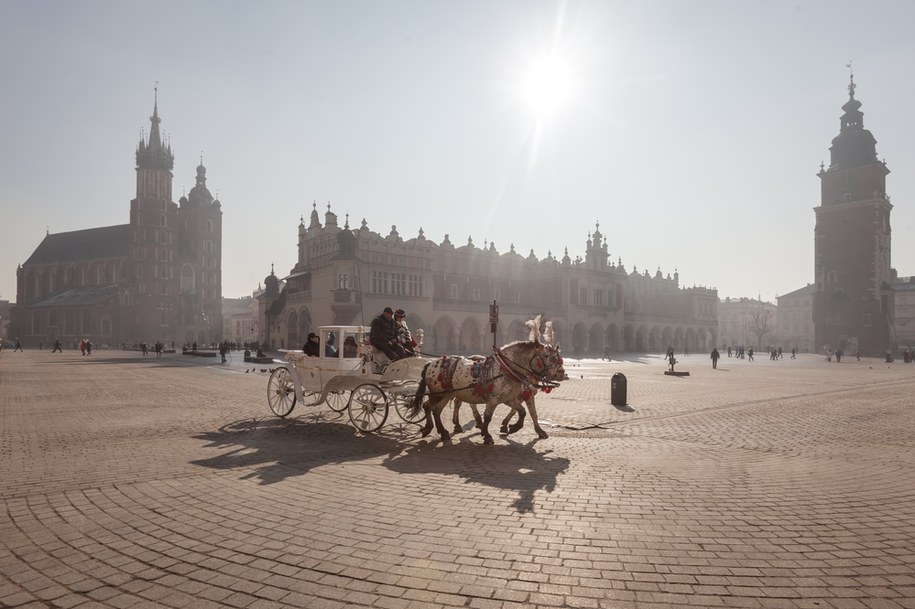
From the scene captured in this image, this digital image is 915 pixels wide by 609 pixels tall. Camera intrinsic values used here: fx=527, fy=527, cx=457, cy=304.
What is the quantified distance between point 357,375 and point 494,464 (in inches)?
152

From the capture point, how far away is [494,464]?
7.86 metres

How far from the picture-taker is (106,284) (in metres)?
94.6

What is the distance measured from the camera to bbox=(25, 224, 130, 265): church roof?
9750 centimetres

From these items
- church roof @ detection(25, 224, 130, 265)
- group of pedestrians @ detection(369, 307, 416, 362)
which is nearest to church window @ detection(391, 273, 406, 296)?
group of pedestrians @ detection(369, 307, 416, 362)

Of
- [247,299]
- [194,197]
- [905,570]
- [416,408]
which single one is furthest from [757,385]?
[247,299]

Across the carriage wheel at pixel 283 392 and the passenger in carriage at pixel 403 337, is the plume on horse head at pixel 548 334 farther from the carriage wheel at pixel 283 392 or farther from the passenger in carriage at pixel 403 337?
the carriage wheel at pixel 283 392

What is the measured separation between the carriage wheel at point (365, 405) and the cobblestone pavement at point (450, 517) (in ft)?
1.35

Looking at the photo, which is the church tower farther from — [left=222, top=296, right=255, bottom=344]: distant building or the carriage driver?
the carriage driver

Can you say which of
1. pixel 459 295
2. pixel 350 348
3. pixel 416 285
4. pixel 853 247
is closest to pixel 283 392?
pixel 350 348

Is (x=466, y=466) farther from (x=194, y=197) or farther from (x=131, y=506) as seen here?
(x=194, y=197)

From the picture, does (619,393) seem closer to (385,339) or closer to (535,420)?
(535,420)

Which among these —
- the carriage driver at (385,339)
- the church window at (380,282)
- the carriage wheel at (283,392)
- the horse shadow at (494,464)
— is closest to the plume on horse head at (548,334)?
the horse shadow at (494,464)

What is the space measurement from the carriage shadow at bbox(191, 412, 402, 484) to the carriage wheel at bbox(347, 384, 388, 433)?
0.76 feet

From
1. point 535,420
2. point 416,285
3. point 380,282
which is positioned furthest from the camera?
point 416,285
